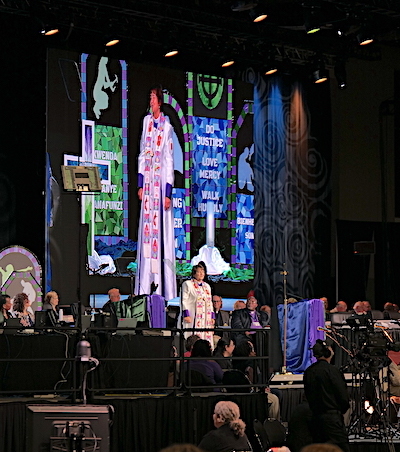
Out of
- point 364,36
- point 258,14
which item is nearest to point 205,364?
point 258,14

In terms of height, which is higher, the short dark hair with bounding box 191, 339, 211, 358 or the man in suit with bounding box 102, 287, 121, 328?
the man in suit with bounding box 102, 287, 121, 328

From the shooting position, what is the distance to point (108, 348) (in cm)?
768

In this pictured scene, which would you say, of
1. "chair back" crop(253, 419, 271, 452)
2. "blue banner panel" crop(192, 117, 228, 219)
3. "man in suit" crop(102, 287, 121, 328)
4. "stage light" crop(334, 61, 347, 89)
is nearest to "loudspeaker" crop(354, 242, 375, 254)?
"blue banner panel" crop(192, 117, 228, 219)

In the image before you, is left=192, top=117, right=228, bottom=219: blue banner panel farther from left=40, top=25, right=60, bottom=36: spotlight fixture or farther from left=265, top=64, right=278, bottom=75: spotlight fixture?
left=40, top=25, right=60, bottom=36: spotlight fixture

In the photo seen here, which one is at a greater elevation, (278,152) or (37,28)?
(37,28)

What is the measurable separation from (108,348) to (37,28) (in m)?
6.90

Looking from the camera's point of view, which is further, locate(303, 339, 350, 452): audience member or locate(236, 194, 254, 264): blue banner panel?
locate(236, 194, 254, 264): blue banner panel

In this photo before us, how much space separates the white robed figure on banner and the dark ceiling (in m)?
1.01

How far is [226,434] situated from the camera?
6.44m

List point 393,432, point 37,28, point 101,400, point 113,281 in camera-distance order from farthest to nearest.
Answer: point 113,281 < point 37,28 < point 393,432 < point 101,400

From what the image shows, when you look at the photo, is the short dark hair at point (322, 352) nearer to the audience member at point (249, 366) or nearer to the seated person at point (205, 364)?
the audience member at point (249, 366)

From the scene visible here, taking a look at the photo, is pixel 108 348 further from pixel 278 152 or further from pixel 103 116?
pixel 278 152

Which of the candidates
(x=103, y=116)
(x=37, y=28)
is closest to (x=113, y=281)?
(x=103, y=116)

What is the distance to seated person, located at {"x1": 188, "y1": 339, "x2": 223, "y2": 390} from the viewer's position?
8188 millimetres
